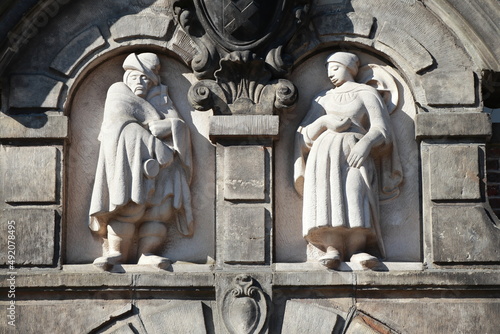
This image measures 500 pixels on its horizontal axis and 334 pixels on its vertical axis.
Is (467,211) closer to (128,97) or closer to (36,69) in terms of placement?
(128,97)

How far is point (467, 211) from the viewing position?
845cm

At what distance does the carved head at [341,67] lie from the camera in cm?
877

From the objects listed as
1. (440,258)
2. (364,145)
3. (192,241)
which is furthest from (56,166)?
(440,258)

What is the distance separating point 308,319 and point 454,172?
4.36 feet

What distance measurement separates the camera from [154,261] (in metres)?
8.46

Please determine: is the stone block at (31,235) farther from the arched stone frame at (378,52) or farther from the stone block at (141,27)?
the stone block at (141,27)

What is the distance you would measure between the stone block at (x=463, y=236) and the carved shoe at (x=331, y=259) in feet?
2.00

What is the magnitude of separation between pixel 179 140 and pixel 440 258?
6.02 ft

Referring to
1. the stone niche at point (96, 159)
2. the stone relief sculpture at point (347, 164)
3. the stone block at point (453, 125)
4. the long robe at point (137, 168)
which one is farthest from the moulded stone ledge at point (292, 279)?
the stone block at point (453, 125)

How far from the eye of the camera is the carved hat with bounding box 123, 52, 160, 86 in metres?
8.77

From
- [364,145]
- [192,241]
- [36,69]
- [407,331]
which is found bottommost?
[407,331]

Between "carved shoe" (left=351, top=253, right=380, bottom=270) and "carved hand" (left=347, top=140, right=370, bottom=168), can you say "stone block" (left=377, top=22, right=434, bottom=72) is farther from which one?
"carved shoe" (left=351, top=253, right=380, bottom=270)

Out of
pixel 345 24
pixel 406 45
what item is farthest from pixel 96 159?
pixel 406 45

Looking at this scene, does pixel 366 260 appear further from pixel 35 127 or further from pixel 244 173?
pixel 35 127
